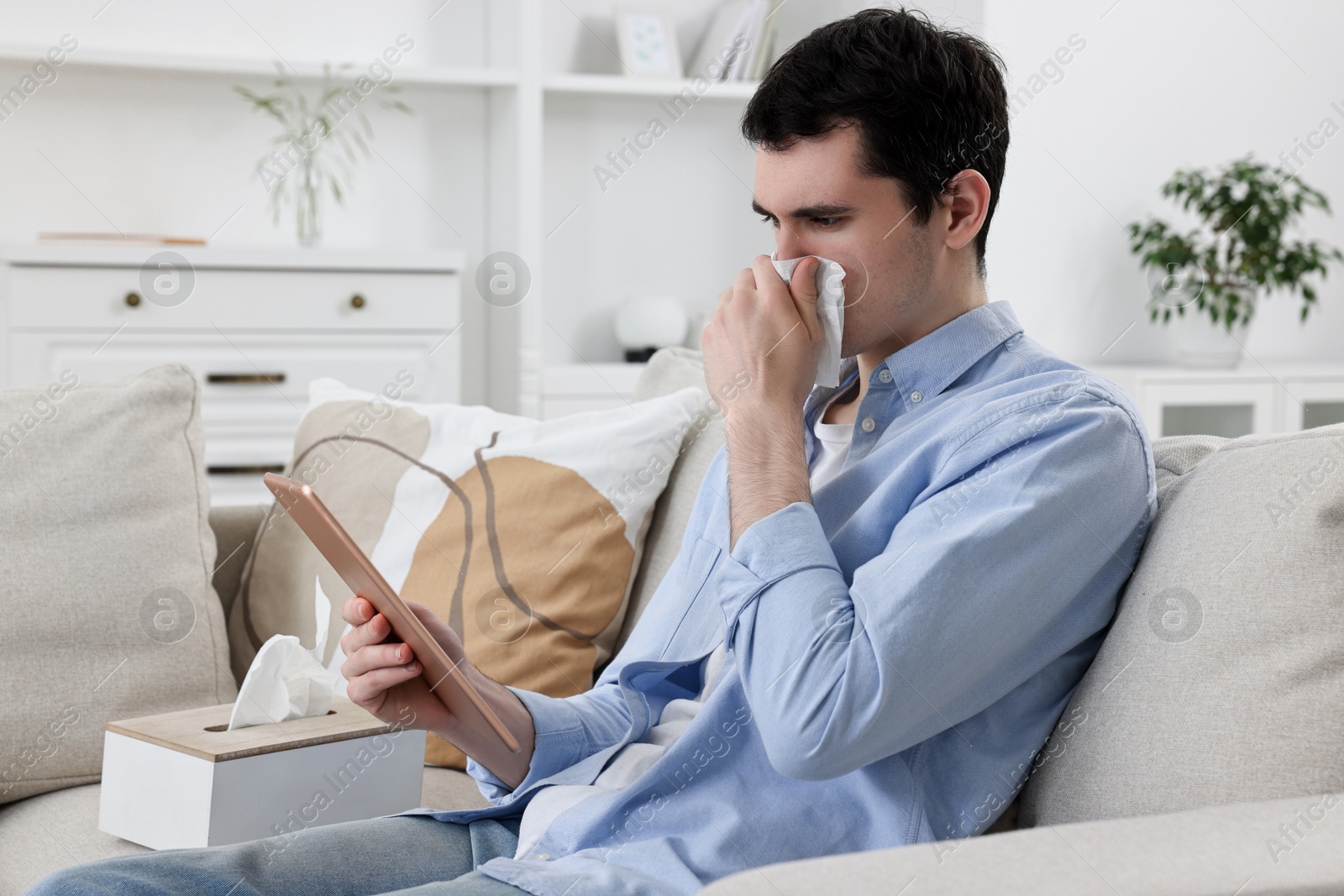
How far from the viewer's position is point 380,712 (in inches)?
41.7

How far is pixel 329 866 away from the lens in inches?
39.5

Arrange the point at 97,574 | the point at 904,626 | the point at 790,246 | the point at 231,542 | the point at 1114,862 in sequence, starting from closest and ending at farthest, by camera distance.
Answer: the point at 1114,862, the point at 904,626, the point at 790,246, the point at 97,574, the point at 231,542

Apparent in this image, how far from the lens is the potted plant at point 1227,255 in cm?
334

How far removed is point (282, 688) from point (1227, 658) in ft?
2.93

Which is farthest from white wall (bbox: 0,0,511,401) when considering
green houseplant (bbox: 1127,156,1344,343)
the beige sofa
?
the beige sofa

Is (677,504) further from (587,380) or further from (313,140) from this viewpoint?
(313,140)

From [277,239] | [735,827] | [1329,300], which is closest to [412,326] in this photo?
[277,239]

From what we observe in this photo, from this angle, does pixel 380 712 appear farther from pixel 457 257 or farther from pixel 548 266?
pixel 548 266

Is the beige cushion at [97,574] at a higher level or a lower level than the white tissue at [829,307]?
lower

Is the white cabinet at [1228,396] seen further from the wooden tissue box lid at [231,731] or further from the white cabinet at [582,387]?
the wooden tissue box lid at [231,731]

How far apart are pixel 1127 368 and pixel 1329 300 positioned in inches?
45.2

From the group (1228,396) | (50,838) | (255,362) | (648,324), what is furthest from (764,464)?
(1228,396)

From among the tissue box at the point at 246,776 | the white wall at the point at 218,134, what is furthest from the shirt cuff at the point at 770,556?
the white wall at the point at 218,134

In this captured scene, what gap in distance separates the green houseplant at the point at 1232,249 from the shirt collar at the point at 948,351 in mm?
2573
